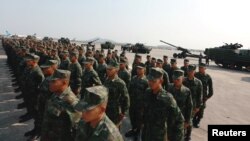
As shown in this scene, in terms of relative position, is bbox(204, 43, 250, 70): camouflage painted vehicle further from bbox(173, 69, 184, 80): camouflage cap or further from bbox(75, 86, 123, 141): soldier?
bbox(75, 86, 123, 141): soldier

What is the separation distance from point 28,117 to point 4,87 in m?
6.51

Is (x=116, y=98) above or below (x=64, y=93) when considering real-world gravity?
below

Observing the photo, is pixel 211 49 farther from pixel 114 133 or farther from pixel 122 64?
pixel 114 133

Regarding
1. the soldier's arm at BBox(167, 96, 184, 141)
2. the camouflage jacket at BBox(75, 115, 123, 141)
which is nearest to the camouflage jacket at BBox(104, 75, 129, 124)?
the soldier's arm at BBox(167, 96, 184, 141)

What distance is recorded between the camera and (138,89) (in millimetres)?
7801

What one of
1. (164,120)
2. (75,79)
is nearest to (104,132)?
(164,120)

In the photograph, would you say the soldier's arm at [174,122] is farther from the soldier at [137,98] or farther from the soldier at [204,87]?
the soldier at [204,87]

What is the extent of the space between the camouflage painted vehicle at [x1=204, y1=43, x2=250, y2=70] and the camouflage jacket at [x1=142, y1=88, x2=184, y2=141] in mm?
27996

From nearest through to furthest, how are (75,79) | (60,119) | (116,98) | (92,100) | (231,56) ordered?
(92,100), (60,119), (116,98), (75,79), (231,56)

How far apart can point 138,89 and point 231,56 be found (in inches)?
1049

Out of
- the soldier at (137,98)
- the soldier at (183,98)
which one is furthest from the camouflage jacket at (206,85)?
the soldier at (183,98)

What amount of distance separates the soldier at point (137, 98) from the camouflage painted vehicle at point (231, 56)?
2532cm

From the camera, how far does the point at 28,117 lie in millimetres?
9016

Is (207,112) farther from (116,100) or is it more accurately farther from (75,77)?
(116,100)
